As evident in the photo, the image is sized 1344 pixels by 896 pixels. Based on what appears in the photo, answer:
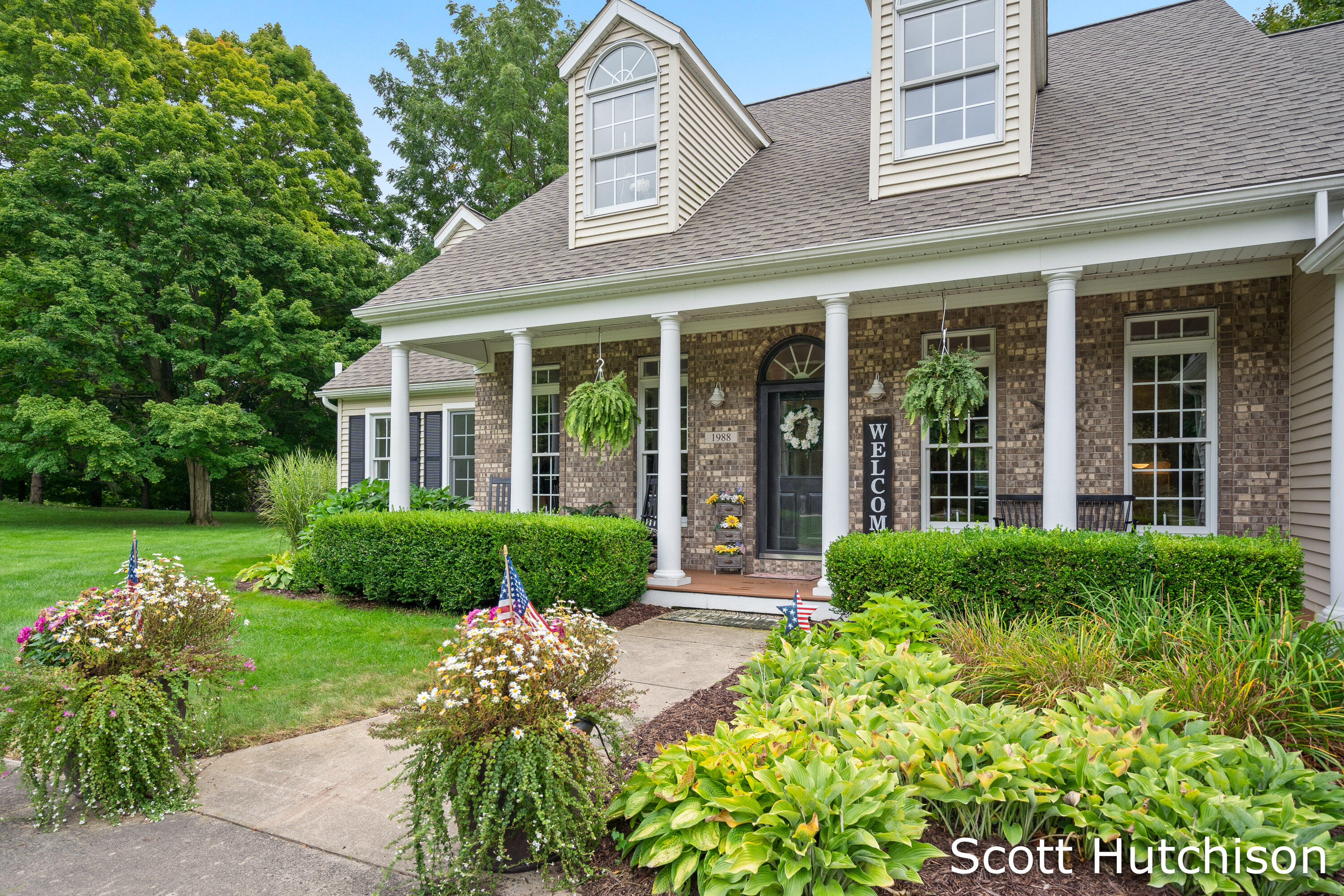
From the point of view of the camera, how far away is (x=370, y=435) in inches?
542

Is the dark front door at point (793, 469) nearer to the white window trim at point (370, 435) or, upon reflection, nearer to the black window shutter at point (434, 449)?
the black window shutter at point (434, 449)

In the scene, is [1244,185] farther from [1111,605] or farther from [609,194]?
[609,194]

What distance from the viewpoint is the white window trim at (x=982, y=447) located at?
7453 mm

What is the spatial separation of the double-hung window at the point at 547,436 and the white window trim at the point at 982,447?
496 cm

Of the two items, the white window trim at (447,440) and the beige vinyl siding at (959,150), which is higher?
the beige vinyl siding at (959,150)

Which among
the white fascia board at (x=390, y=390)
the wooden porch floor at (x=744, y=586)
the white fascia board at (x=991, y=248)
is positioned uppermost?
the white fascia board at (x=991, y=248)

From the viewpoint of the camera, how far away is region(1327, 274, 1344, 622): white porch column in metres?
4.91

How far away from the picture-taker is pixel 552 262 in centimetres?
876

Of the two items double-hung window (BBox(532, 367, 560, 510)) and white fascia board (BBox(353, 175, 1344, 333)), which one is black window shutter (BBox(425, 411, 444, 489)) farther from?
white fascia board (BBox(353, 175, 1344, 333))

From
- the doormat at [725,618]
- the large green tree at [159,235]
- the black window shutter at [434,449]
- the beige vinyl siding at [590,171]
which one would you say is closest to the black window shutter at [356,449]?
the black window shutter at [434,449]

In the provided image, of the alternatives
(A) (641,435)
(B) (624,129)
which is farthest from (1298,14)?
(A) (641,435)

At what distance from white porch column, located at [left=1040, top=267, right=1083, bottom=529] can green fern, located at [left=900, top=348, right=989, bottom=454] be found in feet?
2.04

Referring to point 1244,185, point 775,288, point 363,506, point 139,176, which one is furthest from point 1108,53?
point 139,176

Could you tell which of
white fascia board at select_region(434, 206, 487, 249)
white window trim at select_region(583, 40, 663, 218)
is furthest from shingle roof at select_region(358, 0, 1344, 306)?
white fascia board at select_region(434, 206, 487, 249)
